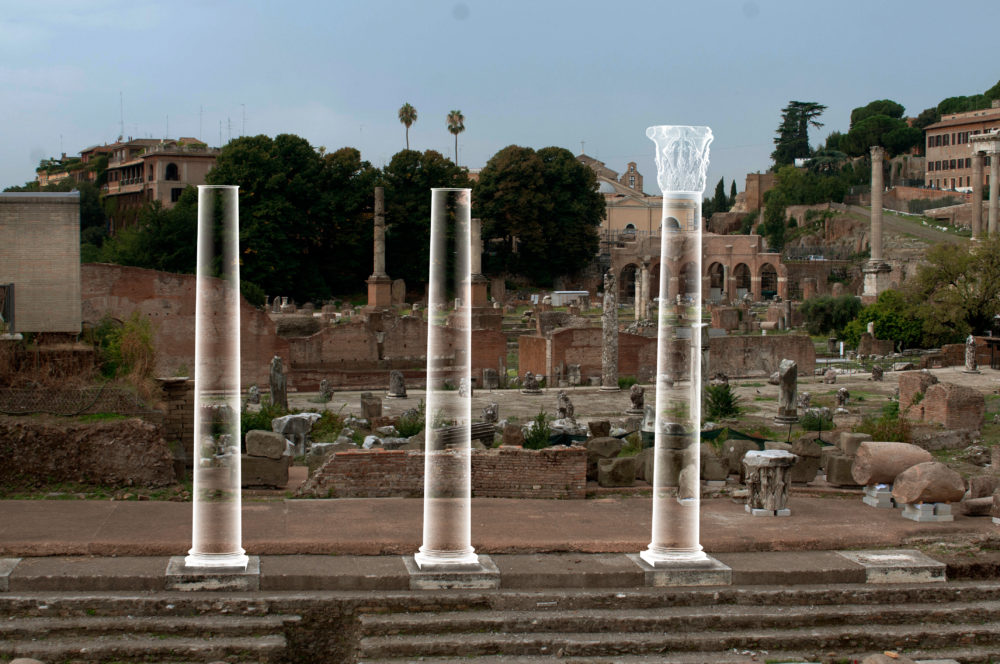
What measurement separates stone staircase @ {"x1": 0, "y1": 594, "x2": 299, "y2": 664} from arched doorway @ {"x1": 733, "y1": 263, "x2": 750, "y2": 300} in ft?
214

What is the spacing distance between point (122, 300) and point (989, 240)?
88.0ft

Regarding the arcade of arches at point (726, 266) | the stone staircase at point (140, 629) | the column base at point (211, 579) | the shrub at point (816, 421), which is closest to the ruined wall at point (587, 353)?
the shrub at point (816, 421)

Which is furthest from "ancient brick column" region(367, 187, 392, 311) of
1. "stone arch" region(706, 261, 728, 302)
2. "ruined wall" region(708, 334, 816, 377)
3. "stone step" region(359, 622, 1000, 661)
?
"stone step" region(359, 622, 1000, 661)

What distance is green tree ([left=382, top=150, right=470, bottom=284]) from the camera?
52.8m

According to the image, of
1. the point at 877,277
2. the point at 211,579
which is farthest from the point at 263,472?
the point at 877,277

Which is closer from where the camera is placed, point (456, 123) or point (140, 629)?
point (140, 629)

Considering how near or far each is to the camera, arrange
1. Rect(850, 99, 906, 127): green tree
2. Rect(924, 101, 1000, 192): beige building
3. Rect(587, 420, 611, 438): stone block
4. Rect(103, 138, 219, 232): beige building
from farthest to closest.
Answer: Rect(850, 99, 906, 127): green tree
Rect(924, 101, 1000, 192): beige building
Rect(103, 138, 219, 232): beige building
Rect(587, 420, 611, 438): stone block

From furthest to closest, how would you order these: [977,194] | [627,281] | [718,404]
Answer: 1. [627,281]
2. [977,194]
3. [718,404]

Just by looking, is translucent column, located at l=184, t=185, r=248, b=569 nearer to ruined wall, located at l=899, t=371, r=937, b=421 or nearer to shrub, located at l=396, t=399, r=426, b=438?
shrub, located at l=396, t=399, r=426, b=438

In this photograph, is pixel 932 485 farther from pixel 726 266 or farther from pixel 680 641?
pixel 726 266

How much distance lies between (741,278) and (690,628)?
A: 66.3 m

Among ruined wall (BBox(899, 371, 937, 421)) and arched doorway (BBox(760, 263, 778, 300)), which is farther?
arched doorway (BBox(760, 263, 778, 300))

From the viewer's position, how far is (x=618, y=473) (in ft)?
39.6

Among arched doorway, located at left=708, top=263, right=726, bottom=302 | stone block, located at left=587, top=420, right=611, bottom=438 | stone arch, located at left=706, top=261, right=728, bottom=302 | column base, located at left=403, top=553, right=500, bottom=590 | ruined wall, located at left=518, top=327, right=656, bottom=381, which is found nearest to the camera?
column base, located at left=403, top=553, right=500, bottom=590
